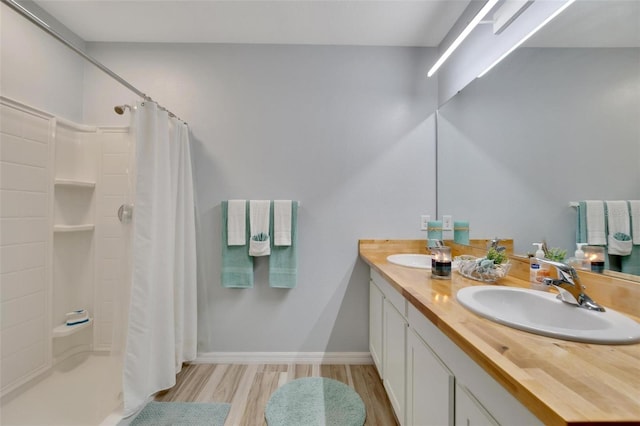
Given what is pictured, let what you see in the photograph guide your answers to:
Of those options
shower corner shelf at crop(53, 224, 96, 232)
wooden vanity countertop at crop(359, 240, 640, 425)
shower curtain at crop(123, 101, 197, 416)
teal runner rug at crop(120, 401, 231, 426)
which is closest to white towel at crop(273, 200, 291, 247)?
shower curtain at crop(123, 101, 197, 416)

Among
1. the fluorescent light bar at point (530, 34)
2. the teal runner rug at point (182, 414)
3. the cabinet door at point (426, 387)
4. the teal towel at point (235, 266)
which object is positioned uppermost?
the fluorescent light bar at point (530, 34)

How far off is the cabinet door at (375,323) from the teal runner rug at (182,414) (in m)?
0.99

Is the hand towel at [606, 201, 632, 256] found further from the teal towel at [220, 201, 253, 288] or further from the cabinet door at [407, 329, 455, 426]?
the teal towel at [220, 201, 253, 288]

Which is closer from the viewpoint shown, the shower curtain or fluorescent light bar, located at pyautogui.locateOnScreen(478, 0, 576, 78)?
fluorescent light bar, located at pyautogui.locateOnScreen(478, 0, 576, 78)

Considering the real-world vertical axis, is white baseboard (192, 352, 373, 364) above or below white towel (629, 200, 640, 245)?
below

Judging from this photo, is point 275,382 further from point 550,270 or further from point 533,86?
point 533,86

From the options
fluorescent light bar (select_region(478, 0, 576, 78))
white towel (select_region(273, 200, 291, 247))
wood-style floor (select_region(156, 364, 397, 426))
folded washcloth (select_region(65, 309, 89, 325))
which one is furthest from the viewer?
white towel (select_region(273, 200, 291, 247))

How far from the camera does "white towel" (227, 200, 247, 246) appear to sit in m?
1.99

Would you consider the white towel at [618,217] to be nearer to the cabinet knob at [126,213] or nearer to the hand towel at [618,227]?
the hand towel at [618,227]

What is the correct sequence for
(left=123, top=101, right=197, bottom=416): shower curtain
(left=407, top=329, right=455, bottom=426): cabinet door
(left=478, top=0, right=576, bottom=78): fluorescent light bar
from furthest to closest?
(left=123, top=101, right=197, bottom=416): shower curtain → (left=478, top=0, right=576, bottom=78): fluorescent light bar → (left=407, top=329, right=455, bottom=426): cabinet door

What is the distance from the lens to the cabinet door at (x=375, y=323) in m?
1.71

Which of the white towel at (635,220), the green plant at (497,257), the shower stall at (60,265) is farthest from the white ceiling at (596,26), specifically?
the shower stall at (60,265)

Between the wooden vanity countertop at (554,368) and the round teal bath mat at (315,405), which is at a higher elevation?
the wooden vanity countertop at (554,368)

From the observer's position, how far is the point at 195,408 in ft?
5.20
